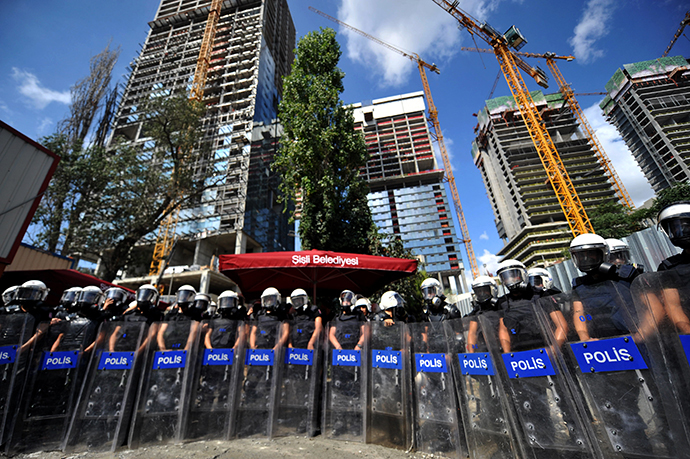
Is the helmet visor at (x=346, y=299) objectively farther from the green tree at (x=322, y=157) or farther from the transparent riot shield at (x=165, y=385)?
the green tree at (x=322, y=157)

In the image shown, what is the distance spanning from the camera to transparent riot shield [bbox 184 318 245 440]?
148 inches

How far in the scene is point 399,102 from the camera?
111812mm

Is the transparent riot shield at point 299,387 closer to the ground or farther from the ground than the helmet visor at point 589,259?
closer to the ground

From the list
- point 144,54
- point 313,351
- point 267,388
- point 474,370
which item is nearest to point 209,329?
point 267,388

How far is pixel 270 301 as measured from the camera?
4.70 metres

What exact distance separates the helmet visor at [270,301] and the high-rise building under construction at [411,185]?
80067mm

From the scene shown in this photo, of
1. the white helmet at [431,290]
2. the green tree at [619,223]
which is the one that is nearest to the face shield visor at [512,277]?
the white helmet at [431,290]

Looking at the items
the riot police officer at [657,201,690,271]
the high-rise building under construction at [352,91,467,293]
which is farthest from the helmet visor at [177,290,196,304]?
the high-rise building under construction at [352,91,467,293]

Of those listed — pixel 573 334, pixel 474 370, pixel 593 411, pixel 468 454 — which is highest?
pixel 573 334

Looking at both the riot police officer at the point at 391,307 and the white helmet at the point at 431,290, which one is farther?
the white helmet at the point at 431,290

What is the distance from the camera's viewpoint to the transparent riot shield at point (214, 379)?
3756mm

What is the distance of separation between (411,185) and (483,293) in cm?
9978

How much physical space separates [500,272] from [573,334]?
119 cm

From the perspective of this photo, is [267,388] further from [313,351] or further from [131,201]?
[131,201]
